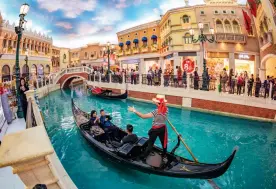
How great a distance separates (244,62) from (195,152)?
11.2m

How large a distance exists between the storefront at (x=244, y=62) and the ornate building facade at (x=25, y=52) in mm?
14372

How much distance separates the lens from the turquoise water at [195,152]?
13.0 ft

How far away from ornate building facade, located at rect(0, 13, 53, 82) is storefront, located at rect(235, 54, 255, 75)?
14.4m

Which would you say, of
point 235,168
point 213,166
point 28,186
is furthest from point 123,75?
point 28,186

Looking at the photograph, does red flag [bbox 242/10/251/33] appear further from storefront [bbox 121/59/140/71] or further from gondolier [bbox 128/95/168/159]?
gondolier [bbox 128/95/168/159]

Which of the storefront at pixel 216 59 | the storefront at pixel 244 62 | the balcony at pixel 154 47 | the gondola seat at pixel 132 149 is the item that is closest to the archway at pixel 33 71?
the balcony at pixel 154 47

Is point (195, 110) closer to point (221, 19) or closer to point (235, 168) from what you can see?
point (235, 168)

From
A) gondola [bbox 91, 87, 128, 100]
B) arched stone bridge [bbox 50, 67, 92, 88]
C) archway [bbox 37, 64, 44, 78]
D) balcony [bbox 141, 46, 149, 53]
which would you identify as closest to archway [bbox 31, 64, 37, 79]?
archway [bbox 37, 64, 44, 78]

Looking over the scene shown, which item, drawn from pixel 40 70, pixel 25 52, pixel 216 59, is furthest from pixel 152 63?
pixel 40 70

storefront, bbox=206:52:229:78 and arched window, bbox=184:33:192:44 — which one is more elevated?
arched window, bbox=184:33:192:44

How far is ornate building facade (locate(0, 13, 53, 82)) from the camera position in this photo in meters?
17.9

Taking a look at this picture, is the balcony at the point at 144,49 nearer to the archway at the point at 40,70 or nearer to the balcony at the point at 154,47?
the balcony at the point at 154,47

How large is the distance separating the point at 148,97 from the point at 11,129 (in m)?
8.34

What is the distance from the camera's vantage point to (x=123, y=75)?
1354cm
